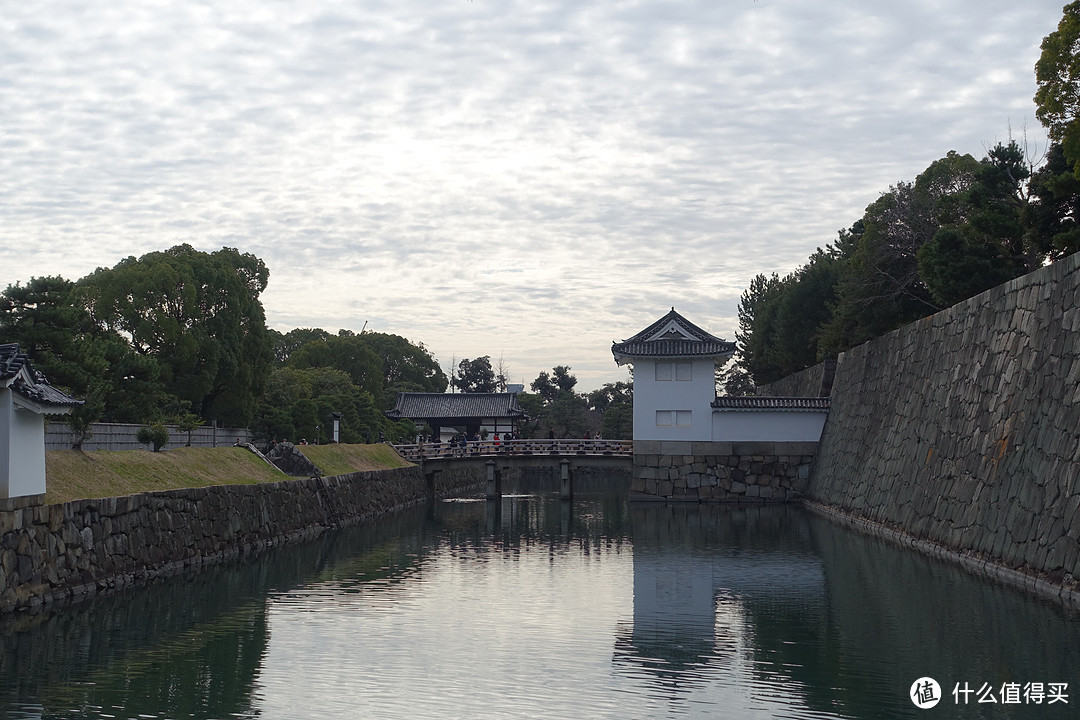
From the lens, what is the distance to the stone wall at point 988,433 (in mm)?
14516

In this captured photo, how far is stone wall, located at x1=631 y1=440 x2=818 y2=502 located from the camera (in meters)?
35.8

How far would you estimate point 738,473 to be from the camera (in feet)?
118

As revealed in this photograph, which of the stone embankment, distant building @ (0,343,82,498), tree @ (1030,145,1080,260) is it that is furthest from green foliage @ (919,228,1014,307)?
distant building @ (0,343,82,498)

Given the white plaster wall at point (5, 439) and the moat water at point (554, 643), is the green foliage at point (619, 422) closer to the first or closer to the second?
the moat water at point (554, 643)

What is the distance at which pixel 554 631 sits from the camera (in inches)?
512

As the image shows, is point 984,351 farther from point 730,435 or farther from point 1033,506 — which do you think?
point 730,435

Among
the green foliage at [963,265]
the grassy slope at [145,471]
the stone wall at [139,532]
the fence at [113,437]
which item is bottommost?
the stone wall at [139,532]

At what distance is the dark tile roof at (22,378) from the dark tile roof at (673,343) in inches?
951

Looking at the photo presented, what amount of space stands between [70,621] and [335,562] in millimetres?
7824

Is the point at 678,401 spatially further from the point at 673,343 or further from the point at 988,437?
the point at 988,437

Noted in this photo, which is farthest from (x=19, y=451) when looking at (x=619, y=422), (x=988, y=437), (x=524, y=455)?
(x=619, y=422)

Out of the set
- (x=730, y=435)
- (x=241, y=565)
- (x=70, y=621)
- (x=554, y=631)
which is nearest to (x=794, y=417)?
(x=730, y=435)

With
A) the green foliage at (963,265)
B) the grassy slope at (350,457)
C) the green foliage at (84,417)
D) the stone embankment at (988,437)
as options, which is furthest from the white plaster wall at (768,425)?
the green foliage at (84,417)

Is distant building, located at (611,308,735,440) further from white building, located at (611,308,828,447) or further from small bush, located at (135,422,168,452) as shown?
small bush, located at (135,422,168,452)
